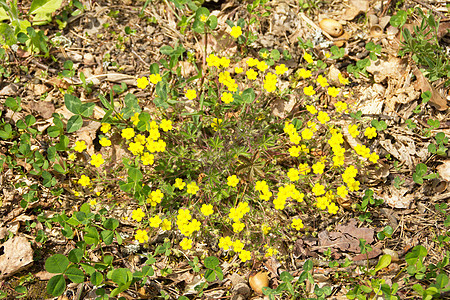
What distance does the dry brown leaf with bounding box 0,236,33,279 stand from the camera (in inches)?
150

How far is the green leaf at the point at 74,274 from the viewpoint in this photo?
332cm

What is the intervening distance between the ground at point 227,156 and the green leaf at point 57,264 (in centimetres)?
2

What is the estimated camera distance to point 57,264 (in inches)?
130

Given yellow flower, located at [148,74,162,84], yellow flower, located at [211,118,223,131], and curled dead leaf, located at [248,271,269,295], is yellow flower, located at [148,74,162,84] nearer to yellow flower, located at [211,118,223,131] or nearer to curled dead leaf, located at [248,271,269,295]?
yellow flower, located at [211,118,223,131]

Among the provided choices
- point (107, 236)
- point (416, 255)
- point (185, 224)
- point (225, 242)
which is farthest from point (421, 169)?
point (107, 236)

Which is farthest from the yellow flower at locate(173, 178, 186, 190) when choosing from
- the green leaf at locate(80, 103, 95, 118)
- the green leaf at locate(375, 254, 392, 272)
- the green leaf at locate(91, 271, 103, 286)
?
the green leaf at locate(375, 254, 392, 272)

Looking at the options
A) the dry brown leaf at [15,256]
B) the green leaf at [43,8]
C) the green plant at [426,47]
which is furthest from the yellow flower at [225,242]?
the green leaf at [43,8]

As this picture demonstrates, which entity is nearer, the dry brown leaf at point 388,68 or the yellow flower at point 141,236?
the yellow flower at point 141,236

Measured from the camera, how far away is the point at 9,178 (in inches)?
171

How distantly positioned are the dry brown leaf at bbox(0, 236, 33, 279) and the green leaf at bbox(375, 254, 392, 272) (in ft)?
13.4

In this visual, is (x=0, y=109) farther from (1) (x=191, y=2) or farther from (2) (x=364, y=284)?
(2) (x=364, y=284)

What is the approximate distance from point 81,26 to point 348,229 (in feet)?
16.5

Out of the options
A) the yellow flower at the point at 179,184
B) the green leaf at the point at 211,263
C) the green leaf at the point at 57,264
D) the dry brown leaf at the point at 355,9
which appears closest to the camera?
the green leaf at the point at 57,264

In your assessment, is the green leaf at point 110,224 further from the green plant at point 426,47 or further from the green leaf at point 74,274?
the green plant at point 426,47
